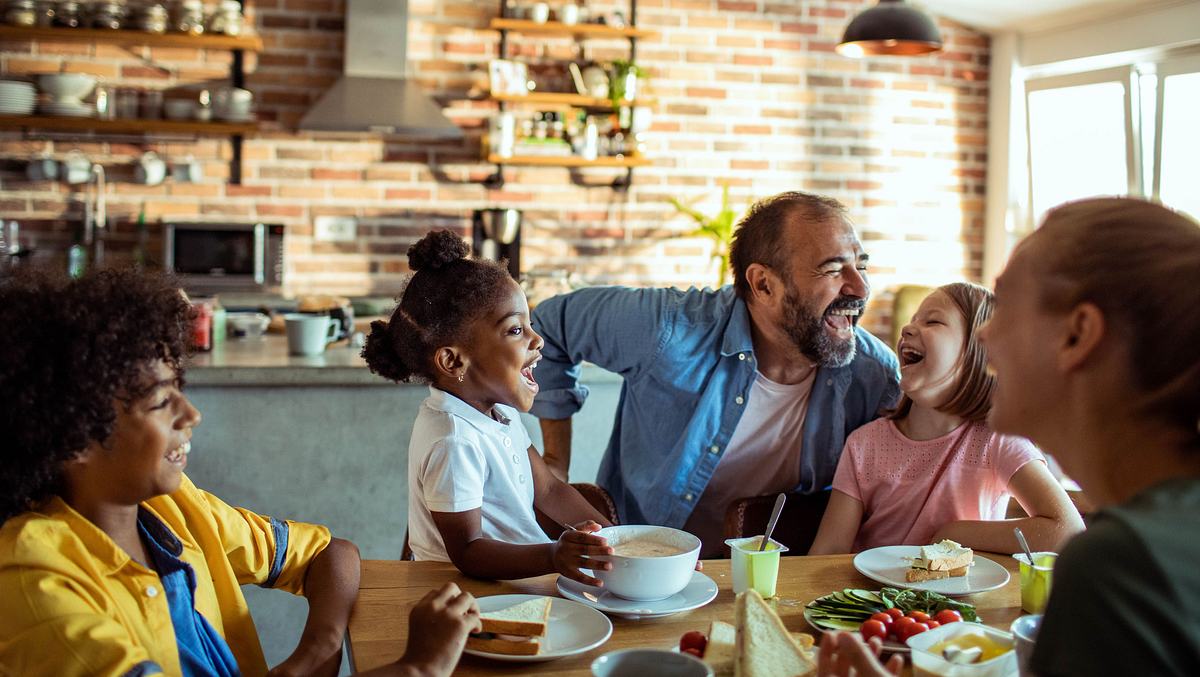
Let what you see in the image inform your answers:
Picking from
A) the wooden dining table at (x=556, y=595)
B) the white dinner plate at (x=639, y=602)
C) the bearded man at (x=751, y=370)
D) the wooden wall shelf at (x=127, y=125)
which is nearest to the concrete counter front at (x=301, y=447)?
the bearded man at (x=751, y=370)

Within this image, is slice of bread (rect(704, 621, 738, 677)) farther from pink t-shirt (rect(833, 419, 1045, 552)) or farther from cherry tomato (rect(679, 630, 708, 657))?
pink t-shirt (rect(833, 419, 1045, 552))

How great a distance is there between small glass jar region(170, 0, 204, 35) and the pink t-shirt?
4.07 m

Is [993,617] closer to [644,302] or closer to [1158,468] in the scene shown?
[1158,468]

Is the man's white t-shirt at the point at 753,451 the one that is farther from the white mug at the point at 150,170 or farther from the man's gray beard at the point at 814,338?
the white mug at the point at 150,170

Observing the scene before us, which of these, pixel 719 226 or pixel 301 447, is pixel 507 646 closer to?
pixel 301 447

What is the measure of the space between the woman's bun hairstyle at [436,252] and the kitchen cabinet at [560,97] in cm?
350

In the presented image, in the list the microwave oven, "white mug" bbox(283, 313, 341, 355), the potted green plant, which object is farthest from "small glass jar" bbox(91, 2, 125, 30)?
the potted green plant

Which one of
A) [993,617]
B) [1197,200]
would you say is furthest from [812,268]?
[1197,200]

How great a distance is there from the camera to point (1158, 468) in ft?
2.86

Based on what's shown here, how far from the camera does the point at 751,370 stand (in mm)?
2289

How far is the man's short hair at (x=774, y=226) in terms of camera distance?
2.29 meters

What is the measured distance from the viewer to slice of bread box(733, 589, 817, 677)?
1.12 m

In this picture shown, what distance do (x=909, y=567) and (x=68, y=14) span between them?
4.69 meters

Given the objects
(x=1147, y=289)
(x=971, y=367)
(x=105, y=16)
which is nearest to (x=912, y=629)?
A: (x=1147, y=289)
